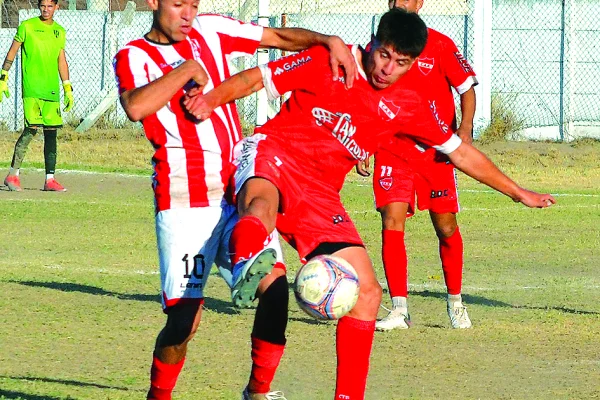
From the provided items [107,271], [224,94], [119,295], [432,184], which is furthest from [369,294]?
[107,271]

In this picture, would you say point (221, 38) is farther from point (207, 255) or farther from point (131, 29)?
A: point (131, 29)

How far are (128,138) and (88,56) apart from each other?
2576mm

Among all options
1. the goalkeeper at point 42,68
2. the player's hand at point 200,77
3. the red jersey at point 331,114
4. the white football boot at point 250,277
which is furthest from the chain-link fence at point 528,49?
the white football boot at point 250,277

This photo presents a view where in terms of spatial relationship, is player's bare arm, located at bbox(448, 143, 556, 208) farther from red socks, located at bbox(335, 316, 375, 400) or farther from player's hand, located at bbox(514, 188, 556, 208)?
red socks, located at bbox(335, 316, 375, 400)

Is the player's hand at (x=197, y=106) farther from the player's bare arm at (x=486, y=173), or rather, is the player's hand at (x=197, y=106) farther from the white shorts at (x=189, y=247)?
the player's bare arm at (x=486, y=173)

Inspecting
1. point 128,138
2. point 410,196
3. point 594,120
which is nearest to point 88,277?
point 410,196

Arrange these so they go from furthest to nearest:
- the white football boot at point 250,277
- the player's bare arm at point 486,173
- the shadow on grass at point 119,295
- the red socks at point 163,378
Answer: the shadow on grass at point 119,295
the player's bare arm at point 486,173
the red socks at point 163,378
the white football boot at point 250,277

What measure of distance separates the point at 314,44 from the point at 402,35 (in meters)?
0.52

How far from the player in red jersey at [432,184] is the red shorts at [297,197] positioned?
7.31ft

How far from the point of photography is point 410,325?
7621 millimetres

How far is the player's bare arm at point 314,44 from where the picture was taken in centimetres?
539

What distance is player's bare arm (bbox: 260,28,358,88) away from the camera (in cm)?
539

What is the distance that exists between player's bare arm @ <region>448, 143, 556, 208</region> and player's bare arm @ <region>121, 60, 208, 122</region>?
1508 mm

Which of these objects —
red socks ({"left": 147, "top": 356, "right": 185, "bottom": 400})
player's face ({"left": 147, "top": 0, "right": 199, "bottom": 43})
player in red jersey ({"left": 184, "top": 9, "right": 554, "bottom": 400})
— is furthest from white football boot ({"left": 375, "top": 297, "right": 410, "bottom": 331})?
player's face ({"left": 147, "top": 0, "right": 199, "bottom": 43})
